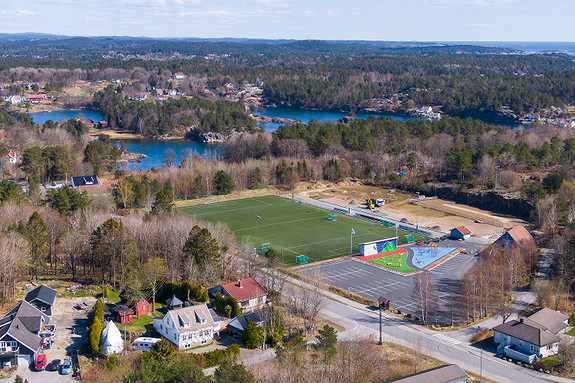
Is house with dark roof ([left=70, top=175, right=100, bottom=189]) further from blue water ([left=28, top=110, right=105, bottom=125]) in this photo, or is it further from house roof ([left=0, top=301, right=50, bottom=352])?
blue water ([left=28, top=110, right=105, bottom=125])

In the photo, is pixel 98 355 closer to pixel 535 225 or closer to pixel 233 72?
pixel 535 225

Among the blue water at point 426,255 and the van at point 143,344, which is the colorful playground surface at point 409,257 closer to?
the blue water at point 426,255

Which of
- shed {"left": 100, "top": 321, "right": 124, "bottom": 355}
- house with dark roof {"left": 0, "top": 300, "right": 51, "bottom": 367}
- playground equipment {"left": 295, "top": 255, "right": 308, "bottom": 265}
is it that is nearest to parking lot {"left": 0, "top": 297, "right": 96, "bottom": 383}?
house with dark roof {"left": 0, "top": 300, "right": 51, "bottom": 367}

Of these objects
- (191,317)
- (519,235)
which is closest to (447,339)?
(191,317)

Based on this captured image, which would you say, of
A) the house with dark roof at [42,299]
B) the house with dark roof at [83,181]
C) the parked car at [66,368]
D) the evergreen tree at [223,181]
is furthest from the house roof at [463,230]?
the house with dark roof at [83,181]

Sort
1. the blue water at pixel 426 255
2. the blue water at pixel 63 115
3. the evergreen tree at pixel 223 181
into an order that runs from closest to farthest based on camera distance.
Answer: the blue water at pixel 426 255, the evergreen tree at pixel 223 181, the blue water at pixel 63 115

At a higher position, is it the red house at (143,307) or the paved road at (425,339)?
the red house at (143,307)

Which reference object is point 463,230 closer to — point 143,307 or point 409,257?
point 409,257
